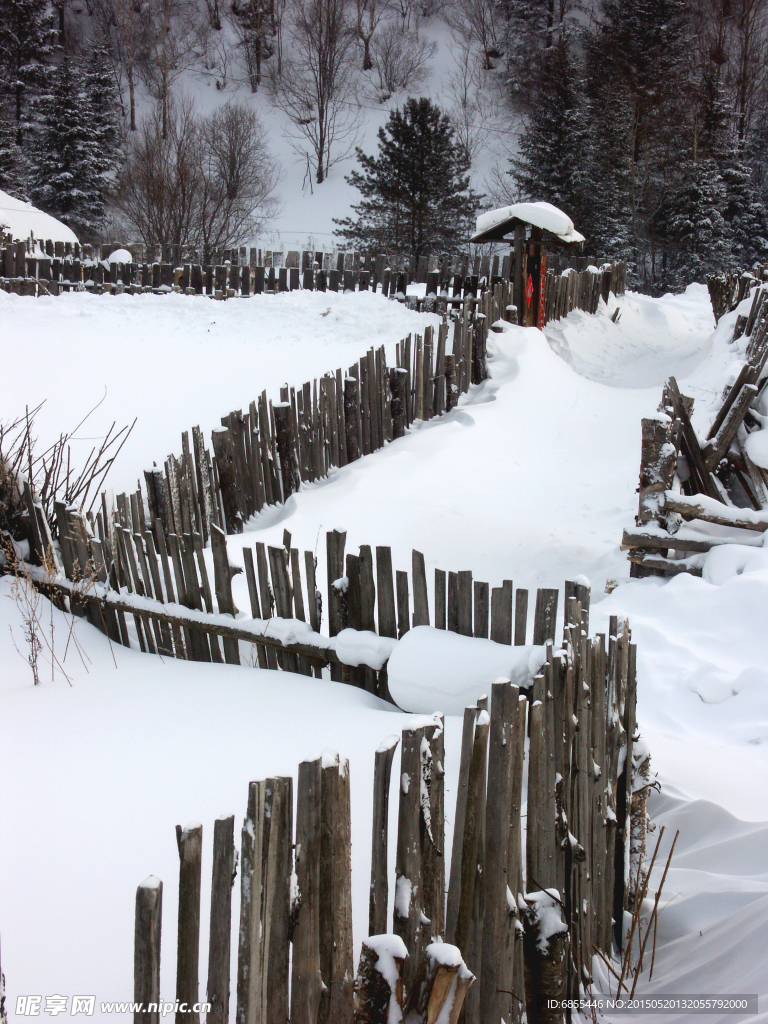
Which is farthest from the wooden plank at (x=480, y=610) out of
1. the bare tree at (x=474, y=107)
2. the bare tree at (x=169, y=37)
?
the bare tree at (x=169, y=37)

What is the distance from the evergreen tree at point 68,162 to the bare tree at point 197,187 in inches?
161

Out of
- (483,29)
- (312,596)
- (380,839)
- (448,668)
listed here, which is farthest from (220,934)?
(483,29)

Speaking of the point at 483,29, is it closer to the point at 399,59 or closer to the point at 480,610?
the point at 399,59

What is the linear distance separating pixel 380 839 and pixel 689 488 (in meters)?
4.75

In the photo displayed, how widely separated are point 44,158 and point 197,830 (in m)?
32.9

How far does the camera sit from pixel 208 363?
30.2ft

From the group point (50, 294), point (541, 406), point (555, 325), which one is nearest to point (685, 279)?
point (555, 325)

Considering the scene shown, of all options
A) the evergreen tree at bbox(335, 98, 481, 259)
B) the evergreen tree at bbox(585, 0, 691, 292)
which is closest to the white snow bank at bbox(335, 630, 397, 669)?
the evergreen tree at bbox(335, 98, 481, 259)

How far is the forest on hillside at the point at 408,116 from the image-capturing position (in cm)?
2403

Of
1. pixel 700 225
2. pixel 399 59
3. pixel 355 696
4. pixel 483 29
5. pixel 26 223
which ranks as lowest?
pixel 355 696

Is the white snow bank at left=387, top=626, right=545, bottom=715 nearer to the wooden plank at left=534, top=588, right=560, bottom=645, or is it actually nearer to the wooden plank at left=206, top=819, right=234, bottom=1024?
the wooden plank at left=534, top=588, right=560, bottom=645

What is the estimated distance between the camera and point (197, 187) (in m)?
21.8

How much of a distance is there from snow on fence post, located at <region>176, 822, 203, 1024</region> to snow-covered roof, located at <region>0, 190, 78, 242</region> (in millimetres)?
18364

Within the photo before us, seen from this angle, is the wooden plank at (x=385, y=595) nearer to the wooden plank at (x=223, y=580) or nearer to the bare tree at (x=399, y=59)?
the wooden plank at (x=223, y=580)
